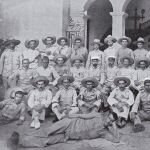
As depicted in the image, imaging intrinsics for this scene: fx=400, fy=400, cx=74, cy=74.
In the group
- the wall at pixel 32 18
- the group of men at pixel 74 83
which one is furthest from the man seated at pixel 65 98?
the wall at pixel 32 18

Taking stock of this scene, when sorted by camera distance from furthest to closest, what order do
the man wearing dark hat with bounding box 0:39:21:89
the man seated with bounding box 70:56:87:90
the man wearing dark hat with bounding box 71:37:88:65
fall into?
1. the man wearing dark hat with bounding box 71:37:88:65
2. the man wearing dark hat with bounding box 0:39:21:89
3. the man seated with bounding box 70:56:87:90

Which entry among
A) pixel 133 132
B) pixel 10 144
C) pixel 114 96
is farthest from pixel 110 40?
pixel 10 144

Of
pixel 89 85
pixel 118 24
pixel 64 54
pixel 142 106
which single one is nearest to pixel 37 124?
pixel 89 85

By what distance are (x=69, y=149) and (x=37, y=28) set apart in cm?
646

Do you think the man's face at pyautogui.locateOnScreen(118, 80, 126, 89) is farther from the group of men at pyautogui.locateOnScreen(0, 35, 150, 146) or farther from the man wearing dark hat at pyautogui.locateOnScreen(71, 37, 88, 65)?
the man wearing dark hat at pyautogui.locateOnScreen(71, 37, 88, 65)

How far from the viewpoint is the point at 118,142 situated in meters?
7.28

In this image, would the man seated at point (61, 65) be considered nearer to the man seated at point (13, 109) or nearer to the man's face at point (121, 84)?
the man seated at point (13, 109)

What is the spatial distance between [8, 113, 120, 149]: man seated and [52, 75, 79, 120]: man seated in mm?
504

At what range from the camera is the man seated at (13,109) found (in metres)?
8.23

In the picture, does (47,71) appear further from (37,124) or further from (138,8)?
(138,8)

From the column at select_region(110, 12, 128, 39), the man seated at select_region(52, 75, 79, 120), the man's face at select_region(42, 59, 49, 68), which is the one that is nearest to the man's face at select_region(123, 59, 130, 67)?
the man seated at select_region(52, 75, 79, 120)

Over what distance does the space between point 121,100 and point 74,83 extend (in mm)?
1398

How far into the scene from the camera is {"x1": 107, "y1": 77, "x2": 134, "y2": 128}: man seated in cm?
774

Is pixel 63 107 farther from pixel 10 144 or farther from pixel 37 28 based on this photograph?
pixel 37 28
